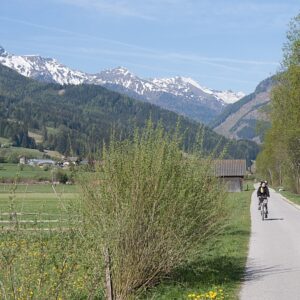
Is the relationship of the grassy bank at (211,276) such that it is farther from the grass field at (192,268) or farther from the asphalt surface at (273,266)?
the asphalt surface at (273,266)

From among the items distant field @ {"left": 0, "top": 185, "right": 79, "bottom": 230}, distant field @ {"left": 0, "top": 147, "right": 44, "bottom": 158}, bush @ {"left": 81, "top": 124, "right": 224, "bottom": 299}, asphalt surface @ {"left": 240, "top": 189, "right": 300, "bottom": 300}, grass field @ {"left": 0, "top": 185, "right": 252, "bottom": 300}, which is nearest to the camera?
distant field @ {"left": 0, "top": 185, "right": 79, "bottom": 230}

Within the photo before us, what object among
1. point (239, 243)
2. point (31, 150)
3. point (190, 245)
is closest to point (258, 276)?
point (190, 245)

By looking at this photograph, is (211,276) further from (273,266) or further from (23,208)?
(23,208)

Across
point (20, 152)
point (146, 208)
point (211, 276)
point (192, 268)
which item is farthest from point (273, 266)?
point (20, 152)

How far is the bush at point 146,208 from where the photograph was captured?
9.31m

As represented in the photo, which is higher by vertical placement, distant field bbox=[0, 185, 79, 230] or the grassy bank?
distant field bbox=[0, 185, 79, 230]

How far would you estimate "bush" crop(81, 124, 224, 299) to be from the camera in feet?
30.6

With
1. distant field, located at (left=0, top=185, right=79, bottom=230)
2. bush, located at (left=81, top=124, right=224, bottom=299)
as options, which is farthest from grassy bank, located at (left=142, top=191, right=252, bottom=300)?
distant field, located at (left=0, top=185, right=79, bottom=230)

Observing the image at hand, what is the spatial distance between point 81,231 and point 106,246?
2.16 ft

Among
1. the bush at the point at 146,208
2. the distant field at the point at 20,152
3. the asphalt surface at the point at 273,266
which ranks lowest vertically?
the asphalt surface at the point at 273,266

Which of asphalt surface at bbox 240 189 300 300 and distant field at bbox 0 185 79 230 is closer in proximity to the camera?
distant field at bbox 0 185 79 230

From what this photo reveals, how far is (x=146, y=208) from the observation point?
32.0ft

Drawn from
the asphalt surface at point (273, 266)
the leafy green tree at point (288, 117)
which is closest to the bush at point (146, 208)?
the asphalt surface at point (273, 266)

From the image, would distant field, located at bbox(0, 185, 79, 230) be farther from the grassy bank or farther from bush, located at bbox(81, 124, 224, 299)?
the grassy bank
